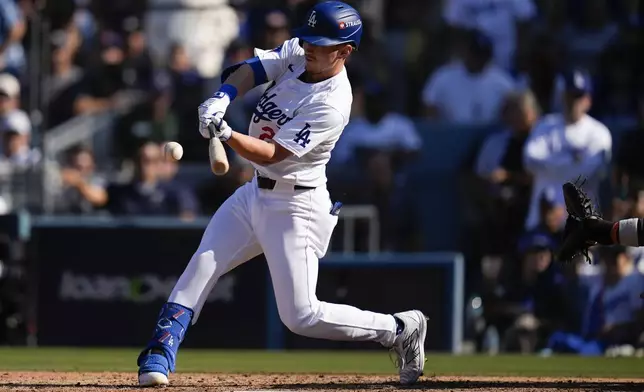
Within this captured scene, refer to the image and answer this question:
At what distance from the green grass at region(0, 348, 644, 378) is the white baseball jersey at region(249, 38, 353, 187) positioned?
80.7 inches

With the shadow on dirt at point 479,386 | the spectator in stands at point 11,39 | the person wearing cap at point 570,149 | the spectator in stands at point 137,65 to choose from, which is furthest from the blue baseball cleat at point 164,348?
the spectator in stands at point 11,39

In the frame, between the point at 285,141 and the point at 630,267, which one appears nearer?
the point at 285,141

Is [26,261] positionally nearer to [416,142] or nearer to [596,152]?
[416,142]

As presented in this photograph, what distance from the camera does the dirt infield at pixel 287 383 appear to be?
6.78m

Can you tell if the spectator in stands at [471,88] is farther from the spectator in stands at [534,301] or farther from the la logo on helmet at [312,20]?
the la logo on helmet at [312,20]

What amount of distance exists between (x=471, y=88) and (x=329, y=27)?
21.6 feet

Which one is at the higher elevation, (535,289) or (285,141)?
(285,141)

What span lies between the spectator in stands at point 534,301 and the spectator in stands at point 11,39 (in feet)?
20.0

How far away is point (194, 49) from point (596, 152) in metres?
4.73

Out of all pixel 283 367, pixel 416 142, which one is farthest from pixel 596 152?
pixel 283 367

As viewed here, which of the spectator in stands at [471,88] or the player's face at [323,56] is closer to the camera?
the player's face at [323,56]

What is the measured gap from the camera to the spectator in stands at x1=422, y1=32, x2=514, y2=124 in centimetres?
1271

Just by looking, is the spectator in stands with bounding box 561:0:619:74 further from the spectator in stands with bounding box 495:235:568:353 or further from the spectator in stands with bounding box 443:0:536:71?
the spectator in stands with bounding box 495:235:568:353

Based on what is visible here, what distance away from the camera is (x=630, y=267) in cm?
1074
